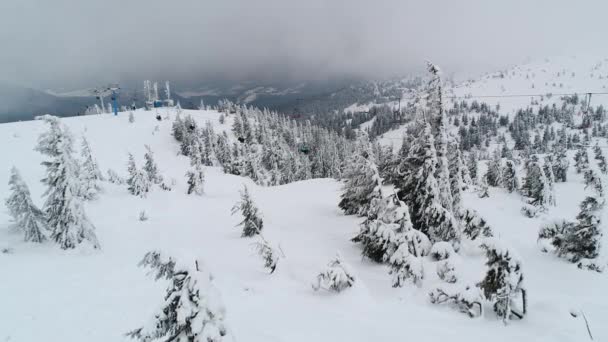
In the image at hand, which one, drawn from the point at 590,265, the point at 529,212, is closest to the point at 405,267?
the point at 590,265

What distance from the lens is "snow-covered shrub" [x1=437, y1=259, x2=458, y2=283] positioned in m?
11.2

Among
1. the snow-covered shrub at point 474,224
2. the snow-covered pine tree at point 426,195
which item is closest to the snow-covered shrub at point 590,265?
the snow-covered shrub at point 474,224

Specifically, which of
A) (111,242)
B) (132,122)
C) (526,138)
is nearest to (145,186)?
(111,242)

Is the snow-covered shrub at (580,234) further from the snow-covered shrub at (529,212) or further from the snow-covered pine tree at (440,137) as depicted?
the snow-covered shrub at (529,212)

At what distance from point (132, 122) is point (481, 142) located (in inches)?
7800

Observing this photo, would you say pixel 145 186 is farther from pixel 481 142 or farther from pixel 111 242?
pixel 481 142

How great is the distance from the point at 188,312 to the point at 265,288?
7823 millimetres

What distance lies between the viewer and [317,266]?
46.9 ft

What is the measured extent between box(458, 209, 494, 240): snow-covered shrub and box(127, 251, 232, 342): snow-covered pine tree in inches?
625

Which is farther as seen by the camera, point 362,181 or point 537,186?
point 537,186

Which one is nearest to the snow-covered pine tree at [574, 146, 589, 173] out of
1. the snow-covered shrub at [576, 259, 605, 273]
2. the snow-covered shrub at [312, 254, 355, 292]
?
the snow-covered shrub at [576, 259, 605, 273]

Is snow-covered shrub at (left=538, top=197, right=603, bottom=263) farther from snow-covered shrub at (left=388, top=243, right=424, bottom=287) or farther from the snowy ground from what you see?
snow-covered shrub at (left=388, top=243, right=424, bottom=287)

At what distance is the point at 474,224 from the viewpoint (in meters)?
16.8

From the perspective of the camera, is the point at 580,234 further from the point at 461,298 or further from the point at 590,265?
the point at 461,298
